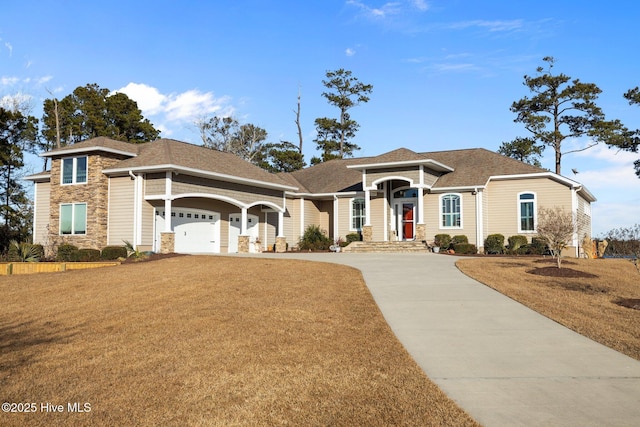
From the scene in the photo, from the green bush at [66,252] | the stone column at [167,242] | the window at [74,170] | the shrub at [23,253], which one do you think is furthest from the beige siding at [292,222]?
the shrub at [23,253]

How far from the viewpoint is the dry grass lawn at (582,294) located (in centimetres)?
866

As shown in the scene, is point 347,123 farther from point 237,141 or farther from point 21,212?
point 21,212

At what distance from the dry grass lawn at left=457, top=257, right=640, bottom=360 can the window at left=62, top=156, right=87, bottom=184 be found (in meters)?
17.1

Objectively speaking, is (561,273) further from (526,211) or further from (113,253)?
(113,253)

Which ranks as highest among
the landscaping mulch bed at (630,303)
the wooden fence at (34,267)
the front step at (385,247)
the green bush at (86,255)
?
the front step at (385,247)

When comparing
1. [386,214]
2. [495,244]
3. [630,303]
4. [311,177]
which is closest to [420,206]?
[386,214]

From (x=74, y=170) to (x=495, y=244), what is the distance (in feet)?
65.0

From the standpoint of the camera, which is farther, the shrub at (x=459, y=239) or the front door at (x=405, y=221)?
the front door at (x=405, y=221)

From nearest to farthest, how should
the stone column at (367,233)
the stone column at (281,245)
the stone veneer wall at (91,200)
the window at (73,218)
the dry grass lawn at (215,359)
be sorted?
1. the dry grass lawn at (215,359)
2. the stone veneer wall at (91,200)
3. the window at (73,218)
4. the stone column at (367,233)
5. the stone column at (281,245)

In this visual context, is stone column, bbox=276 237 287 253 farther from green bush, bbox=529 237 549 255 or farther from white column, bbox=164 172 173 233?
green bush, bbox=529 237 549 255

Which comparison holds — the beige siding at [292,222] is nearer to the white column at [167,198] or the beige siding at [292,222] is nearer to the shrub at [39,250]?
the white column at [167,198]

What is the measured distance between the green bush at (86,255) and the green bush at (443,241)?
1527 centimetres

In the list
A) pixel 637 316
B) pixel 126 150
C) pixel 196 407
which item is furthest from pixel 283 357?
pixel 126 150

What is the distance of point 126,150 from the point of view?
82.0 feet
